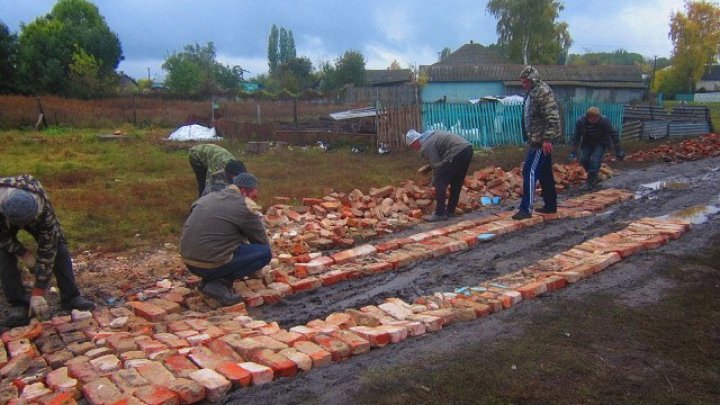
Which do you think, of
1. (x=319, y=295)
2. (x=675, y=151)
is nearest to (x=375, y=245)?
(x=319, y=295)

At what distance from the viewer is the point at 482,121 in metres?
15.8

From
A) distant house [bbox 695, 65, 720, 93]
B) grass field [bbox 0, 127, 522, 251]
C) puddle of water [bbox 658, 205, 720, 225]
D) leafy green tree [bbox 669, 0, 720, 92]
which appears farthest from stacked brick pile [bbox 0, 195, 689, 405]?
distant house [bbox 695, 65, 720, 93]

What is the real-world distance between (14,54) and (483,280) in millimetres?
30677

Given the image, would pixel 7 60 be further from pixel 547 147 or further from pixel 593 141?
pixel 547 147

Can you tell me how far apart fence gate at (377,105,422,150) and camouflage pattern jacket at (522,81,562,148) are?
830 cm

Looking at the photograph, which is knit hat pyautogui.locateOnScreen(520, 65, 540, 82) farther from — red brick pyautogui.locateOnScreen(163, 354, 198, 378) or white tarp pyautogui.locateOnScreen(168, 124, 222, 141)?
white tarp pyautogui.locateOnScreen(168, 124, 222, 141)

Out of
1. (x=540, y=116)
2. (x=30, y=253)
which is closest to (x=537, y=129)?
(x=540, y=116)

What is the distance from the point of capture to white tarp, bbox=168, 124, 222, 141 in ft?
59.8

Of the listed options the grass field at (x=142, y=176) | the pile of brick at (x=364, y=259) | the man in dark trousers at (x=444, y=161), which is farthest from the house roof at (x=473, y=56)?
the pile of brick at (x=364, y=259)

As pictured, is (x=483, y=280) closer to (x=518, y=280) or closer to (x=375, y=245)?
(x=518, y=280)

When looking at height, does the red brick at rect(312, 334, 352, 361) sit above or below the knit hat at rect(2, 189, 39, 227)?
below

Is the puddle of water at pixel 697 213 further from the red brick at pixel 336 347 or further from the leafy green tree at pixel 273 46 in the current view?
the leafy green tree at pixel 273 46

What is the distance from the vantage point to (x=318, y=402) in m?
2.94

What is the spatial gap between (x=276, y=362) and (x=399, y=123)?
12.1 m
